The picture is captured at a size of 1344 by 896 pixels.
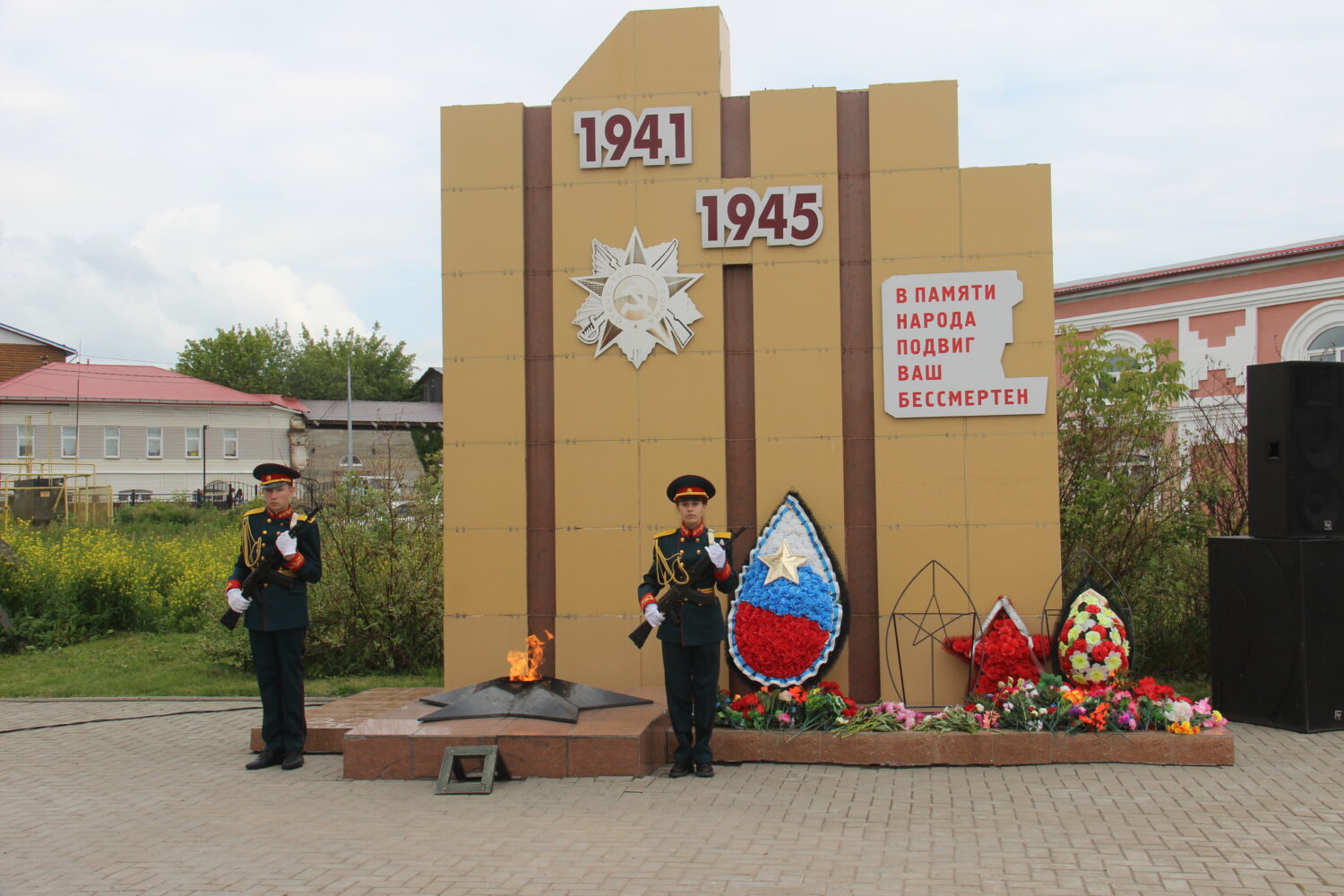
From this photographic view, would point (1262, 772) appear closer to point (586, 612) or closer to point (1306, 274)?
point (586, 612)

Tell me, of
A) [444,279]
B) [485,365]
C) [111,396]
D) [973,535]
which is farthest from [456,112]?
[111,396]

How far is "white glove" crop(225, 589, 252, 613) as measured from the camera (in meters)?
7.75

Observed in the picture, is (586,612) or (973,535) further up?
(973,535)

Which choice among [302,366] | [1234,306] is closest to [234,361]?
[302,366]

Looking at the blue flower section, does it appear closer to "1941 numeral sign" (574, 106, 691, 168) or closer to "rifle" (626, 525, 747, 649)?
"rifle" (626, 525, 747, 649)

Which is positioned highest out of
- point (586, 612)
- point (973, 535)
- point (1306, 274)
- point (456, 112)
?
point (1306, 274)

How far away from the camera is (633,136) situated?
28.6 feet

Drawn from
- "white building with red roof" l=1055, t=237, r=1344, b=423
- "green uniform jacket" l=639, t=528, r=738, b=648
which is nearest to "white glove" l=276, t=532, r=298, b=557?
"green uniform jacket" l=639, t=528, r=738, b=648

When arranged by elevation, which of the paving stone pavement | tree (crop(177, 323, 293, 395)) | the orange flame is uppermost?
tree (crop(177, 323, 293, 395))

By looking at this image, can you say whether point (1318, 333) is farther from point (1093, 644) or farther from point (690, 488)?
point (690, 488)

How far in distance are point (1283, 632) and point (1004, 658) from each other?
2081mm

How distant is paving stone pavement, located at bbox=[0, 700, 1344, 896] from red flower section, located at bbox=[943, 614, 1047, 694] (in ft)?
2.76

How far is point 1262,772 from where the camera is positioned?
7020 mm

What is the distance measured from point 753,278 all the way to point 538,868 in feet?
15.6
